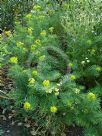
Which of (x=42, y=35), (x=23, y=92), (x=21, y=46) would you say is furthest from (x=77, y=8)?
(x=23, y=92)

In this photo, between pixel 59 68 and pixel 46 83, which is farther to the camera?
pixel 59 68

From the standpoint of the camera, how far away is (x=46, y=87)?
330cm

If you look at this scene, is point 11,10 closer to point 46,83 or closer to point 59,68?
point 59,68

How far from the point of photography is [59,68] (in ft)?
13.1

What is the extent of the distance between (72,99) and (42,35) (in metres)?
0.94

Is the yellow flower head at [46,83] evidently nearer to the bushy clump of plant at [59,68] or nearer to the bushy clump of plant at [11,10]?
the bushy clump of plant at [59,68]

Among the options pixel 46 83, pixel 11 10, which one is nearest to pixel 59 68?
pixel 46 83

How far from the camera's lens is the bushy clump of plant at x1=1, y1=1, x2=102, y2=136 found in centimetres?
340

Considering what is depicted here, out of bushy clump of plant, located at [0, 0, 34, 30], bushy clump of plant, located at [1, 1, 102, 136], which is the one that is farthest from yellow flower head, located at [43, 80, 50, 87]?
bushy clump of plant, located at [0, 0, 34, 30]

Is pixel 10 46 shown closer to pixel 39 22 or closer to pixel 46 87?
pixel 39 22

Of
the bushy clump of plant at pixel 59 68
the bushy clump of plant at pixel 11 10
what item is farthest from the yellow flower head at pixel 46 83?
the bushy clump of plant at pixel 11 10

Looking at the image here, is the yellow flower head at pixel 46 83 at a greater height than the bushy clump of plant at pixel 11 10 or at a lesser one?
lesser

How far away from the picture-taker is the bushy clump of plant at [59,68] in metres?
3.40

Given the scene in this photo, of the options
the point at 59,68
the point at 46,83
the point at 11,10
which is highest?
the point at 11,10
